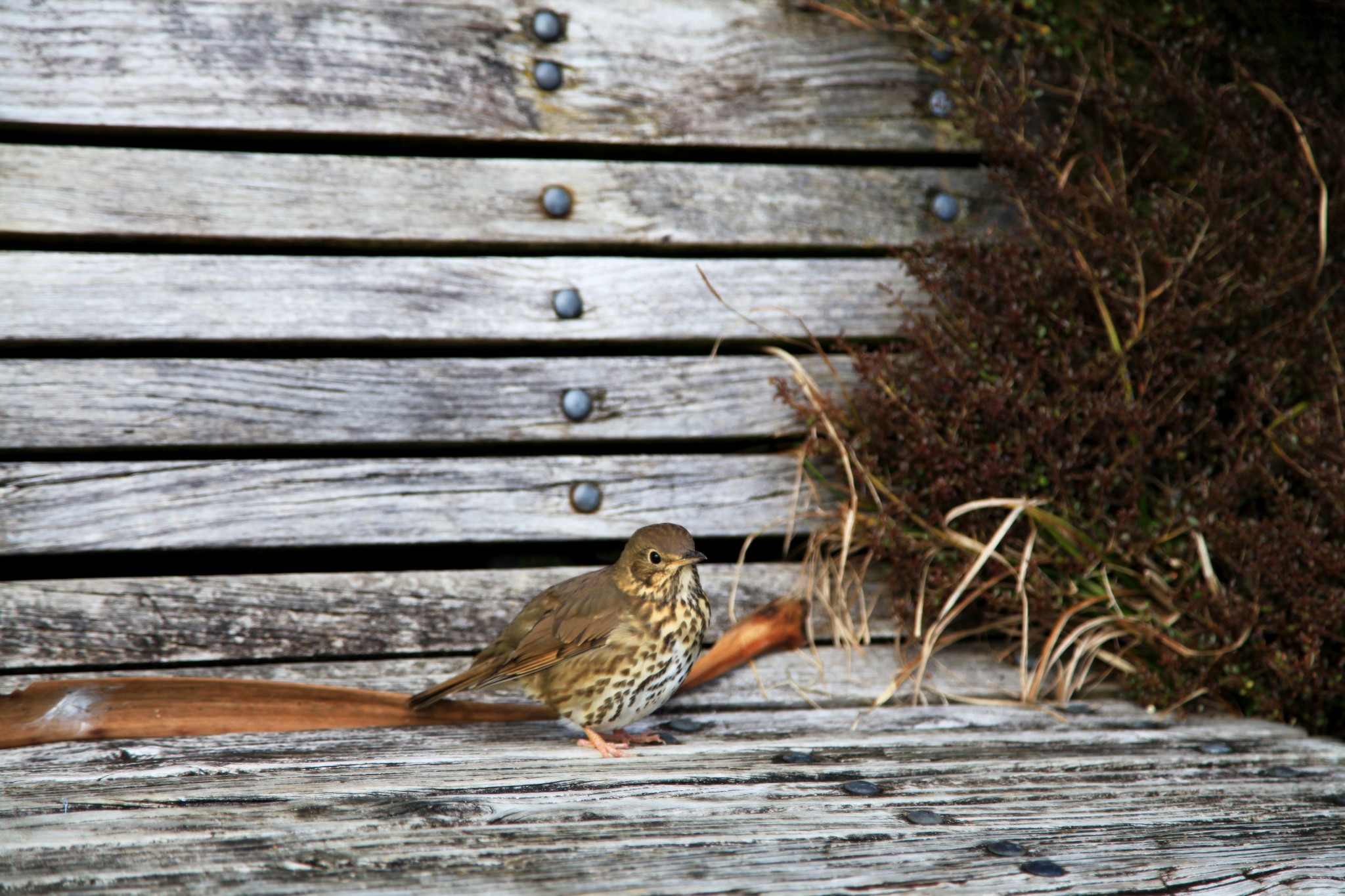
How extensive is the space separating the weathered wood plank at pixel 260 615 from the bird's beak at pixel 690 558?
0.66 meters

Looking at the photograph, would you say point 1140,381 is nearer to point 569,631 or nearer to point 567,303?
point 567,303

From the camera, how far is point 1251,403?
3.08m

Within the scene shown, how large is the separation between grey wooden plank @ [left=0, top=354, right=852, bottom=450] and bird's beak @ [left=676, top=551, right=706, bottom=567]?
0.71 meters

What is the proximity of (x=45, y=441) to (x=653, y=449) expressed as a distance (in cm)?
170

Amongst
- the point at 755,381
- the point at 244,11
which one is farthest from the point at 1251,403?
the point at 244,11

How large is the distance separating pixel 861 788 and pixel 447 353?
180 centimetres

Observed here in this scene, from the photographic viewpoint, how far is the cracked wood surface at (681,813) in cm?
161

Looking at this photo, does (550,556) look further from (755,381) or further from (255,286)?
(255,286)

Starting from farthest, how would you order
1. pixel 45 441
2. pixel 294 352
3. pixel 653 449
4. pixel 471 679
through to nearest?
pixel 653 449, pixel 294 352, pixel 45 441, pixel 471 679

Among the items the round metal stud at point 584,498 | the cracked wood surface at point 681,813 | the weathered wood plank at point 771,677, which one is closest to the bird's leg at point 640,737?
the cracked wood surface at point 681,813

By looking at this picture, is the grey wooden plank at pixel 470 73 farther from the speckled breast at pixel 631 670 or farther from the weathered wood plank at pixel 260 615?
the speckled breast at pixel 631 670

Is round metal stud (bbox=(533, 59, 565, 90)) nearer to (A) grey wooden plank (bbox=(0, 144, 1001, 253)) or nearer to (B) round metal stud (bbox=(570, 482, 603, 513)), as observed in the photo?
(A) grey wooden plank (bbox=(0, 144, 1001, 253))

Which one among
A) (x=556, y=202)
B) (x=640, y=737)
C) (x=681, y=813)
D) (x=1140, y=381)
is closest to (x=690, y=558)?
(x=640, y=737)

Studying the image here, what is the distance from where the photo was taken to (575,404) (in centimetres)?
315
